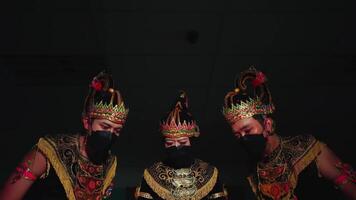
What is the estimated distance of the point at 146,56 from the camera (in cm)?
379

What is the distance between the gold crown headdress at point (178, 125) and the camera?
330 centimetres

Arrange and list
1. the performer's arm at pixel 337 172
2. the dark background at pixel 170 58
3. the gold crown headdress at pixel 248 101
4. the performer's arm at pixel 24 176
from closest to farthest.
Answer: the performer's arm at pixel 24 176 → the performer's arm at pixel 337 172 → the gold crown headdress at pixel 248 101 → the dark background at pixel 170 58

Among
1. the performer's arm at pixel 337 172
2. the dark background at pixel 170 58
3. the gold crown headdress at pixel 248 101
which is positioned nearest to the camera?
the performer's arm at pixel 337 172

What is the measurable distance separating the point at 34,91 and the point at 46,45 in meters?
0.69

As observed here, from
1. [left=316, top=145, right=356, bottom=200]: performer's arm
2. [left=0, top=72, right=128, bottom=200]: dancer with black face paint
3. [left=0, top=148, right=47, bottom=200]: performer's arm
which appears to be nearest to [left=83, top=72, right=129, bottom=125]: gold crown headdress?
[left=0, top=72, right=128, bottom=200]: dancer with black face paint

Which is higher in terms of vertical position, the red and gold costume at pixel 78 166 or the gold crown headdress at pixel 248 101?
the gold crown headdress at pixel 248 101

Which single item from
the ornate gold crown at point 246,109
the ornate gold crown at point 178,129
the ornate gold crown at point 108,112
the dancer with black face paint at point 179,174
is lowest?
the dancer with black face paint at point 179,174

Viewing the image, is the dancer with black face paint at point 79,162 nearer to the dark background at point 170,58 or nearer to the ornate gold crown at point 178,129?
the ornate gold crown at point 178,129

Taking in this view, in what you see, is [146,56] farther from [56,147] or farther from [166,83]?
[56,147]

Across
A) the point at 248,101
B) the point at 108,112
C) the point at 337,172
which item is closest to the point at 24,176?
the point at 108,112

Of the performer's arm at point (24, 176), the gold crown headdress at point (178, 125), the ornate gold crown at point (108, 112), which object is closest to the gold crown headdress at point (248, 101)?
the gold crown headdress at point (178, 125)

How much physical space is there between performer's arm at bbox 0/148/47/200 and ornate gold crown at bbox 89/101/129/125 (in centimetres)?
48

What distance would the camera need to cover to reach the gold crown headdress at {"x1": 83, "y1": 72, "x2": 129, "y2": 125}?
3.17 m

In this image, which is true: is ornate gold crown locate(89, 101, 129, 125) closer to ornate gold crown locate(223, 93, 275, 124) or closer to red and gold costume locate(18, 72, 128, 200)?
red and gold costume locate(18, 72, 128, 200)
